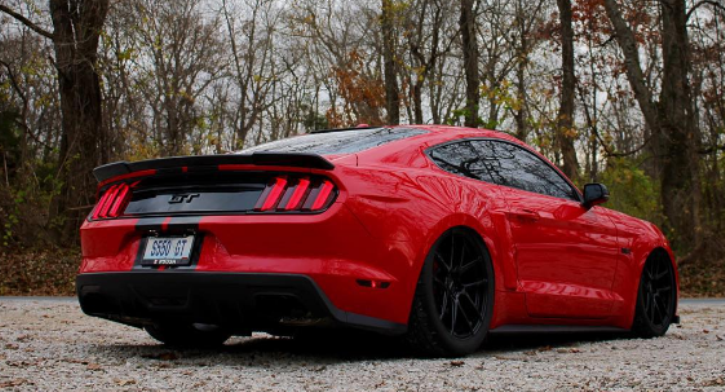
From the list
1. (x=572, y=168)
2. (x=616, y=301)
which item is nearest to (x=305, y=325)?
(x=616, y=301)

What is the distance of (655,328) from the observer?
7453 mm

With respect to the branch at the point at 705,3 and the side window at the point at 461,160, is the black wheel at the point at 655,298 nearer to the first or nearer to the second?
the side window at the point at 461,160

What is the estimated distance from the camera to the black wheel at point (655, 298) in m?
7.30

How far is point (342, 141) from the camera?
18.4ft

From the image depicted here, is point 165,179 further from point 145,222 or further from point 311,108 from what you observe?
point 311,108

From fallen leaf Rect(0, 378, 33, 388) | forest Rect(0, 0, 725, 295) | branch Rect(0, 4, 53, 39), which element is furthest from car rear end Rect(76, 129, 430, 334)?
branch Rect(0, 4, 53, 39)

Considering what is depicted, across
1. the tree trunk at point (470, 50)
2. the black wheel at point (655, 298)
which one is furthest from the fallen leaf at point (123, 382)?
the tree trunk at point (470, 50)

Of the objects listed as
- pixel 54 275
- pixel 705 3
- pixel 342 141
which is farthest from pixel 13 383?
pixel 705 3

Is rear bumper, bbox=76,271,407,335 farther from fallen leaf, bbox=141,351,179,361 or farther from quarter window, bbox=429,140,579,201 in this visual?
quarter window, bbox=429,140,579,201

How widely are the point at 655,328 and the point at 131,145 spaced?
822 inches

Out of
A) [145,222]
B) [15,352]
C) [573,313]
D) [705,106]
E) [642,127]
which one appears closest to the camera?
[145,222]

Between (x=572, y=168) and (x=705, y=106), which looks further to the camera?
(x=705, y=106)

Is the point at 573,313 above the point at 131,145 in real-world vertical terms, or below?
below

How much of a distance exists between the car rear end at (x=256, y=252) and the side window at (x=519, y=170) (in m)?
1.38
